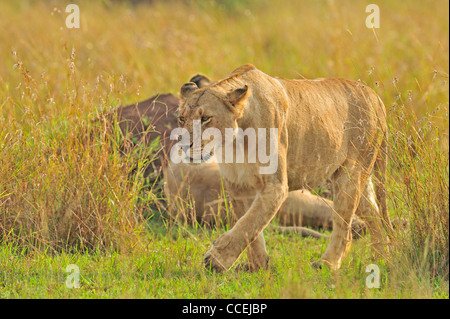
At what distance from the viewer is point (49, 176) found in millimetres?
4824

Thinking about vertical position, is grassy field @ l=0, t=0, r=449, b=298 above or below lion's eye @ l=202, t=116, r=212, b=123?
below

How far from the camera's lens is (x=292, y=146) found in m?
4.49

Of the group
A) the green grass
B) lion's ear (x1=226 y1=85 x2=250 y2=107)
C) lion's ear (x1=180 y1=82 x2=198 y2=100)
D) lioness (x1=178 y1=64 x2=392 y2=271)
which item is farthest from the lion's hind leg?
lion's ear (x1=180 y1=82 x2=198 y2=100)

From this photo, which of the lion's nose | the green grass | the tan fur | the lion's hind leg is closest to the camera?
the green grass

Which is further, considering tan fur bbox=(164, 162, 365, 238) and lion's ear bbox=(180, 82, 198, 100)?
tan fur bbox=(164, 162, 365, 238)

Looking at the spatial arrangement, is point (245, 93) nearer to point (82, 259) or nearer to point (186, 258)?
point (186, 258)

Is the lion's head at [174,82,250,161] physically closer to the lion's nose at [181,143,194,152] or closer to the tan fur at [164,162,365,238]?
the lion's nose at [181,143,194,152]

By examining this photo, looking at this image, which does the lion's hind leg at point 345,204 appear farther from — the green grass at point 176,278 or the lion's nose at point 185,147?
the lion's nose at point 185,147

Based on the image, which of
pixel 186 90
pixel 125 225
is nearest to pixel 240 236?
pixel 186 90

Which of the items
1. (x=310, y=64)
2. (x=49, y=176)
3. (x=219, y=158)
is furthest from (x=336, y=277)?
(x=310, y=64)

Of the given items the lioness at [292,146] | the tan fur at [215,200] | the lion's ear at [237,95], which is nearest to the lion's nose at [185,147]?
the lioness at [292,146]

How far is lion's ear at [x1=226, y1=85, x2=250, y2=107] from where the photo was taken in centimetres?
402

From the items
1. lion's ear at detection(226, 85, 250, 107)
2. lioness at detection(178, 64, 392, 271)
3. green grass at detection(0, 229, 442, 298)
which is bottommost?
green grass at detection(0, 229, 442, 298)
